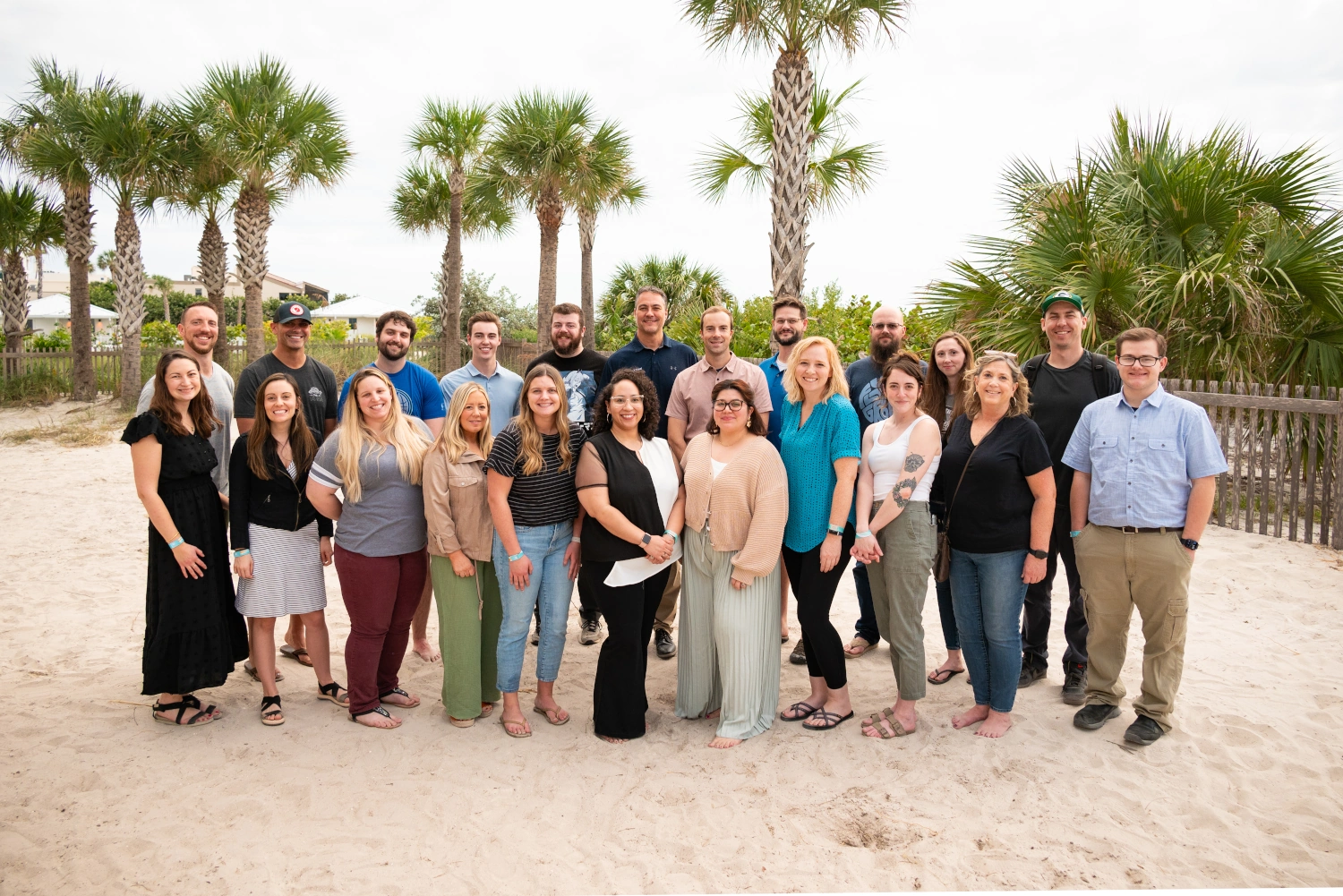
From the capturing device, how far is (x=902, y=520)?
415cm

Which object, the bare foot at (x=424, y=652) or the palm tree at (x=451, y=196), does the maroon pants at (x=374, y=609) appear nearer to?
the bare foot at (x=424, y=652)

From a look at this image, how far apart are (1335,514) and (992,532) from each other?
20.1 ft

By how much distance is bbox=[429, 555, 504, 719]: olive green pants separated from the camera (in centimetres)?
438

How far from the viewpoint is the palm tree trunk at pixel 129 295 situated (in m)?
19.0

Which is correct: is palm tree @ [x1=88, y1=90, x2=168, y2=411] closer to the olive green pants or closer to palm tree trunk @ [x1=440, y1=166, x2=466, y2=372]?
palm tree trunk @ [x1=440, y1=166, x2=466, y2=372]

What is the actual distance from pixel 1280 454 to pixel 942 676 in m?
5.54

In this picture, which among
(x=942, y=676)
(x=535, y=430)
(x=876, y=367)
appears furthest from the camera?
(x=876, y=367)

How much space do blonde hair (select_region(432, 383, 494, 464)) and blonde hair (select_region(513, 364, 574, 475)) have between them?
0.21 metres

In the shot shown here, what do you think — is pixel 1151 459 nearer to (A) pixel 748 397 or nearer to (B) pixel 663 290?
(A) pixel 748 397

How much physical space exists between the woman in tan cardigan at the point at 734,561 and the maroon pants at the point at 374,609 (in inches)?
59.0

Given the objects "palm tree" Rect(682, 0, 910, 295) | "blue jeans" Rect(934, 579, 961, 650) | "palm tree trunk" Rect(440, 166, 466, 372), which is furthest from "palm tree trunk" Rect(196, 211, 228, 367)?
"blue jeans" Rect(934, 579, 961, 650)

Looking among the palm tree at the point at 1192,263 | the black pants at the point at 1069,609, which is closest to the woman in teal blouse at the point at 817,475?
the black pants at the point at 1069,609

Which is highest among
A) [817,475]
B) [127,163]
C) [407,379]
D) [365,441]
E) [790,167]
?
[127,163]

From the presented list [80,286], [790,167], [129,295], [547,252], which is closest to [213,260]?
[129,295]
